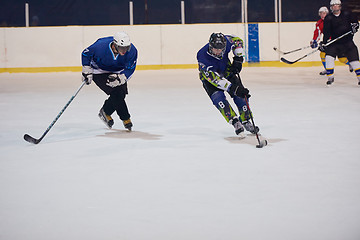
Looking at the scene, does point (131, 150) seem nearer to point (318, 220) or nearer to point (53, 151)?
point (53, 151)

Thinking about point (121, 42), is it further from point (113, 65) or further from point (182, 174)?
point (182, 174)

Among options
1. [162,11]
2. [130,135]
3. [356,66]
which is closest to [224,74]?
[130,135]

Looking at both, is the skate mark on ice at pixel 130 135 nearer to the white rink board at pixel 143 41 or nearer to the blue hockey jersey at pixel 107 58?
the blue hockey jersey at pixel 107 58

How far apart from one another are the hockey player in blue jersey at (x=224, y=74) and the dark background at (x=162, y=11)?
7.91 meters

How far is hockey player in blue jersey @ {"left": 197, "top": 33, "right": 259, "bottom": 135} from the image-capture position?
14.9ft

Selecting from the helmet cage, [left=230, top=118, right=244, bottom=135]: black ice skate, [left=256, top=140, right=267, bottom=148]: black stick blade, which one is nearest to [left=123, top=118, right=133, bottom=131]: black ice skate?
the helmet cage

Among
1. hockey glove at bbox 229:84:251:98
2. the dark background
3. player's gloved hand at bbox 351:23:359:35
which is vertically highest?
the dark background

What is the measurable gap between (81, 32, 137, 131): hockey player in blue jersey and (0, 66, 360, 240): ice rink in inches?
12.4

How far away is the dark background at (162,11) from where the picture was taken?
496 inches

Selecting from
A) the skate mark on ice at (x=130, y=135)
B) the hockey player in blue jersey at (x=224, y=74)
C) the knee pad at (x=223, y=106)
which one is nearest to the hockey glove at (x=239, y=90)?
the hockey player in blue jersey at (x=224, y=74)

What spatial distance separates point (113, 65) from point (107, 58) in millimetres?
104

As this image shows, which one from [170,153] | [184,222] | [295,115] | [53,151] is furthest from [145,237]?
[295,115]

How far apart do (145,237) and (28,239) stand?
0.46 meters

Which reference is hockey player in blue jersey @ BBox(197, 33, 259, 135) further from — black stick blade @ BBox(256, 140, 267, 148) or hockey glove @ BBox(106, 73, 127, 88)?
hockey glove @ BBox(106, 73, 127, 88)
